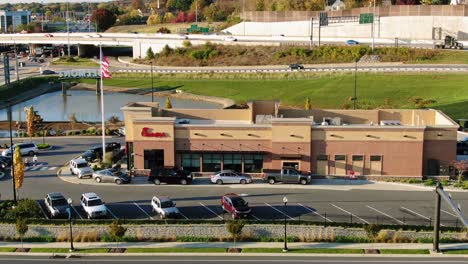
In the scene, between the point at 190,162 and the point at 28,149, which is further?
the point at 28,149

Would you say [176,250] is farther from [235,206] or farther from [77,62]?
[77,62]

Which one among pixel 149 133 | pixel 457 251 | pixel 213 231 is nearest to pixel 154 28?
pixel 149 133

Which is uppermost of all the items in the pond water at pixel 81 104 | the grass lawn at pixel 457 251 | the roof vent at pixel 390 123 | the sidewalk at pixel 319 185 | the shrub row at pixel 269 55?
the shrub row at pixel 269 55

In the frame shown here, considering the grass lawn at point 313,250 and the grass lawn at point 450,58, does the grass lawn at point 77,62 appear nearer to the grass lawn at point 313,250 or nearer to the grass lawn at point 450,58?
the grass lawn at point 450,58

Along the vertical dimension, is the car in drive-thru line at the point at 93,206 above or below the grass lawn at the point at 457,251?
above

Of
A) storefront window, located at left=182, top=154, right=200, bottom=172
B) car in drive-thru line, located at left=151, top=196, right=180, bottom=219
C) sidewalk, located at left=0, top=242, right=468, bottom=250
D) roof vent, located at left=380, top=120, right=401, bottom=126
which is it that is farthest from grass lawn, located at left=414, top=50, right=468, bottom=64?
car in drive-thru line, located at left=151, top=196, right=180, bottom=219

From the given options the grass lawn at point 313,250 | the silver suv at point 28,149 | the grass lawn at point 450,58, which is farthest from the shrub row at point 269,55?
the grass lawn at point 313,250
